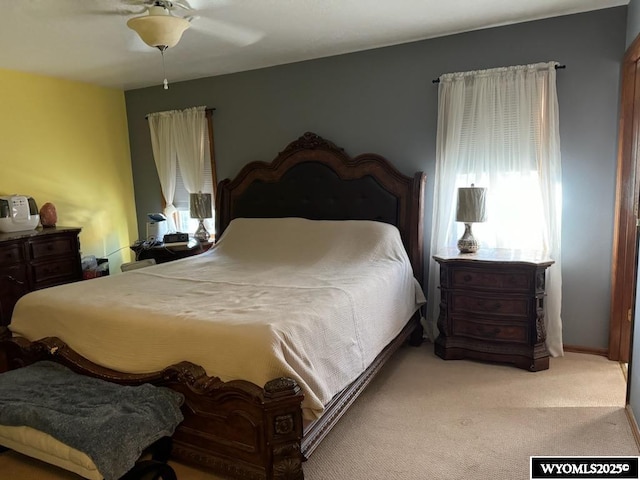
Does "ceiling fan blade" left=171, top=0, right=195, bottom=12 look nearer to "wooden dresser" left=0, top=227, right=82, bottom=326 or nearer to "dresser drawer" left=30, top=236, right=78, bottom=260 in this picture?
"wooden dresser" left=0, top=227, right=82, bottom=326

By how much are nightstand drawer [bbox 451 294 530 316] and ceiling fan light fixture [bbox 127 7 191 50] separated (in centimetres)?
245

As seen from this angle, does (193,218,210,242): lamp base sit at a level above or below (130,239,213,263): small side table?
above

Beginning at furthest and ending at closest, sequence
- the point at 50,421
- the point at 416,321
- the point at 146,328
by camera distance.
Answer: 1. the point at 416,321
2. the point at 146,328
3. the point at 50,421

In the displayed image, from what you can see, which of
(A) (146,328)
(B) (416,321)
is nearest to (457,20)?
(B) (416,321)

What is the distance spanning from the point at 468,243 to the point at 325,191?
1296mm

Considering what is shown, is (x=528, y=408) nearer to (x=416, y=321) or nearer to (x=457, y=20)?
(x=416, y=321)

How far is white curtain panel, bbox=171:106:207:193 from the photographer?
4.58m

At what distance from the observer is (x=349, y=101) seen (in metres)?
3.88

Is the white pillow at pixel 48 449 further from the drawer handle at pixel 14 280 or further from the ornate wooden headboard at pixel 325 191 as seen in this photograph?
the ornate wooden headboard at pixel 325 191

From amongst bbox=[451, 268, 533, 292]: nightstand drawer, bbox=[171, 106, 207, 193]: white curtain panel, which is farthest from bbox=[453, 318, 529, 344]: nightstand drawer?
bbox=[171, 106, 207, 193]: white curtain panel

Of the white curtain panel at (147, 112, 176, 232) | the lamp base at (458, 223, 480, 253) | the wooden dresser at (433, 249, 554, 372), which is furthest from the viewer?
the white curtain panel at (147, 112, 176, 232)

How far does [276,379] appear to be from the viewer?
5.81 feet

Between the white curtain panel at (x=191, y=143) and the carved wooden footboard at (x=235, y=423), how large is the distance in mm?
2803

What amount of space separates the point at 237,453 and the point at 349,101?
293 cm
